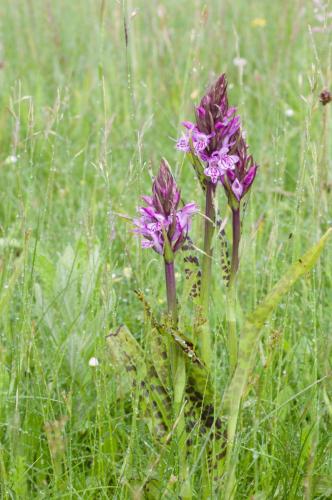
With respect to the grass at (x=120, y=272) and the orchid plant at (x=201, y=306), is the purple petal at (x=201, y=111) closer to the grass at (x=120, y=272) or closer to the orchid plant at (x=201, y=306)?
the orchid plant at (x=201, y=306)

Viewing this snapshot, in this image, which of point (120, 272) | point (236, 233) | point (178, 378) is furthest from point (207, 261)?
point (120, 272)

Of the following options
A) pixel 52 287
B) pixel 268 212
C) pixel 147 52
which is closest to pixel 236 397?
pixel 52 287

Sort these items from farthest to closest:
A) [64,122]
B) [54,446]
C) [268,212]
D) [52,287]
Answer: [64,122] < [268,212] < [52,287] < [54,446]

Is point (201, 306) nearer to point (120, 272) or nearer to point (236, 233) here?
point (236, 233)

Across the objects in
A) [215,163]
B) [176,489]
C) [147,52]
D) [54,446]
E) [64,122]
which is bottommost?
[176,489]

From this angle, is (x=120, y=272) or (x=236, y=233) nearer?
(x=236, y=233)

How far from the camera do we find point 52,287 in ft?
6.10

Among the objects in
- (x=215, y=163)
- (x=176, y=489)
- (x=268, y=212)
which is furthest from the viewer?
(x=268, y=212)

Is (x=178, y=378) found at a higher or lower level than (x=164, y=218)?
lower

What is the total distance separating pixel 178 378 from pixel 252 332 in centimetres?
16

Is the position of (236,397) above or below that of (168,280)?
below

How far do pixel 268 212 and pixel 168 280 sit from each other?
125 cm

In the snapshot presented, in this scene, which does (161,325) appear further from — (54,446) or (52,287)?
(52,287)

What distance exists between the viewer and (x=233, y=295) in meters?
1.20
